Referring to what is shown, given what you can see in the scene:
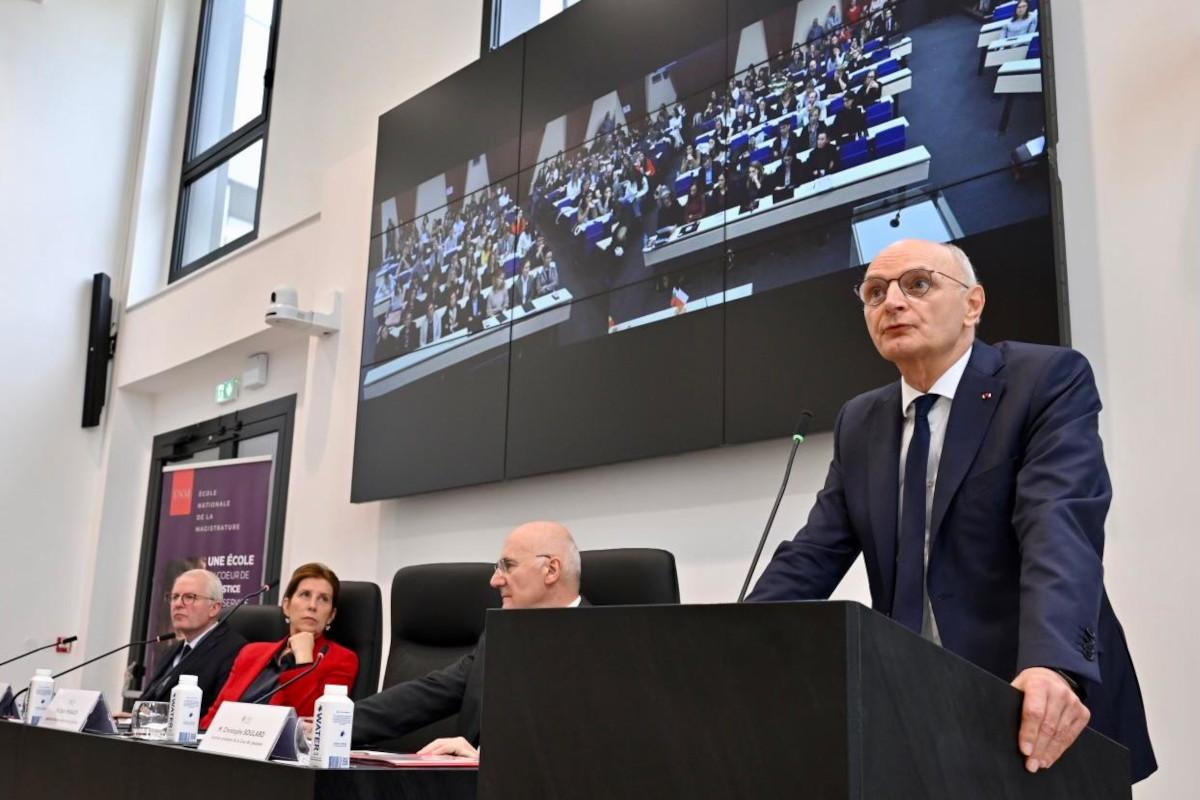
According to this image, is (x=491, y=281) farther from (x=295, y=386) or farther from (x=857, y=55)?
(x=295, y=386)

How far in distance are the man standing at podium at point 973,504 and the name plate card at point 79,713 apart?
1448 mm

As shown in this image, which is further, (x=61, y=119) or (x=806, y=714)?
(x=61, y=119)

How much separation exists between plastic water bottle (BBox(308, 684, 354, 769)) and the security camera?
11.6 feet

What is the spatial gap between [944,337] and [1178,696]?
1.22m

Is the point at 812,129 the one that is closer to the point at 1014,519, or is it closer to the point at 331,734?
the point at 1014,519

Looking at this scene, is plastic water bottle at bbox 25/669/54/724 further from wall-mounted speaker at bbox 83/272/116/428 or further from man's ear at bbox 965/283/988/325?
wall-mounted speaker at bbox 83/272/116/428

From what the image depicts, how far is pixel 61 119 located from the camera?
24.0ft

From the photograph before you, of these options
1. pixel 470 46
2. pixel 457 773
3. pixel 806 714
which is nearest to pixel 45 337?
pixel 470 46

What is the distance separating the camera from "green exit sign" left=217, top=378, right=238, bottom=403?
6.45 m

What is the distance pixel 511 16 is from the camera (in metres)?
4.90

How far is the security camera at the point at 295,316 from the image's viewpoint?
503 cm

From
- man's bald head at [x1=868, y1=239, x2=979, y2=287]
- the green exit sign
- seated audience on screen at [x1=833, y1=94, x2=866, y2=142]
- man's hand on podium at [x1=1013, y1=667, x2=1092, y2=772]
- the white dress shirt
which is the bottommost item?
man's hand on podium at [x1=1013, y1=667, x2=1092, y2=772]

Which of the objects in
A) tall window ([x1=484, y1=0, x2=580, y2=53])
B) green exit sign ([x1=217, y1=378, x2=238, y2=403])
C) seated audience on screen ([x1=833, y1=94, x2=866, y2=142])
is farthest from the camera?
green exit sign ([x1=217, y1=378, x2=238, y2=403])

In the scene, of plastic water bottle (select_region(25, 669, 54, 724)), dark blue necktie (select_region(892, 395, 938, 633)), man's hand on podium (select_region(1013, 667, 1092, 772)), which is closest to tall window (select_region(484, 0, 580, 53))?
plastic water bottle (select_region(25, 669, 54, 724))
